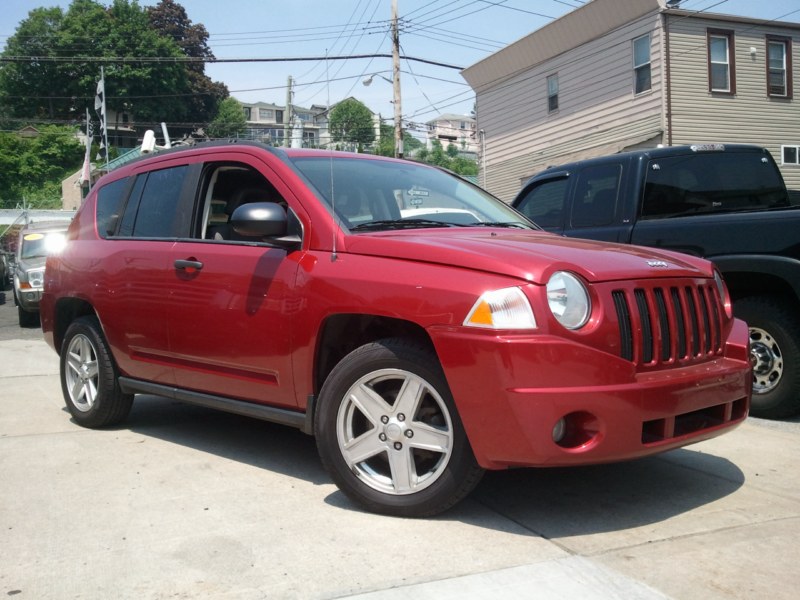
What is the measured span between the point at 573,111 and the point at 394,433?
Result: 19.4 m

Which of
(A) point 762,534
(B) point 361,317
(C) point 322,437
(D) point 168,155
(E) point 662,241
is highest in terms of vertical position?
(D) point 168,155

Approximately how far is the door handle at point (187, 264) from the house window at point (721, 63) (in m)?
17.6

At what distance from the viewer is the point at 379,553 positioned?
3.16 m

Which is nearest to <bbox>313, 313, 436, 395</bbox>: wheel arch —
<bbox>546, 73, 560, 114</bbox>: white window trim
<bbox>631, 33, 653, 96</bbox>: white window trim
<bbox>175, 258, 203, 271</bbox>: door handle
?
<bbox>175, 258, 203, 271</bbox>: door handle

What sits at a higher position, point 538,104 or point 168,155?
point 538,104

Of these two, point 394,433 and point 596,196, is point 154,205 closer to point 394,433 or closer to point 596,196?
point 394,433

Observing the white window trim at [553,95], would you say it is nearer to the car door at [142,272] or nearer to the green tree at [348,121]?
the green tree at [348,121]

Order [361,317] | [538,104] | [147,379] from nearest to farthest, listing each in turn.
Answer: [361,317], [147,379], [538,104]

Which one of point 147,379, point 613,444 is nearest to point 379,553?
point 613,444

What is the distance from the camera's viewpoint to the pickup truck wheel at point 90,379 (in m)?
5.36

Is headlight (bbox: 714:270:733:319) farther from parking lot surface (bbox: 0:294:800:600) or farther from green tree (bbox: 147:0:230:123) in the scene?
green tree (bbox: 147:0:230:123)

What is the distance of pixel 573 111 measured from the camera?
70.7 feet

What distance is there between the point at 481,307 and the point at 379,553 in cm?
105

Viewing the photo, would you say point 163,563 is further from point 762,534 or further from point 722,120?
point 722,120
